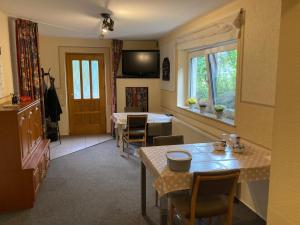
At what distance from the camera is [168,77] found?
5.45m

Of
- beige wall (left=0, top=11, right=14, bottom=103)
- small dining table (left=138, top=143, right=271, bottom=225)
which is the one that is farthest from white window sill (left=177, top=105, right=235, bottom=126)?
beige wall (left=0, top=11, right=14, bottom=103)

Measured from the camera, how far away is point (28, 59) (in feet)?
13.4

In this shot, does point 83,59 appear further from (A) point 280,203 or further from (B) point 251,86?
(A) point 280,203

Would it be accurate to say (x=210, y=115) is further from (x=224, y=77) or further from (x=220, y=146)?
(x=220, y=146)

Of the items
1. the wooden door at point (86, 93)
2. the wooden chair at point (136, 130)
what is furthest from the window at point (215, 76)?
the wooden door at point (86, 93)

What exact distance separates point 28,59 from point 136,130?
85.9 inches

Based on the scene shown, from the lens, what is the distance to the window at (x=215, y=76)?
11.4ft

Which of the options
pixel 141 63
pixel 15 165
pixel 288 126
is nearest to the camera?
pixel 288 126

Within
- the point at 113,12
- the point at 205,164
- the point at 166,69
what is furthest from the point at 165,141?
the point at 166,69

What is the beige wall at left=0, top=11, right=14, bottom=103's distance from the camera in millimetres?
3551

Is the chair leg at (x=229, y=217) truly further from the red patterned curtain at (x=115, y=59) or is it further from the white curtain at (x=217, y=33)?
the red patterned curtain at (x=115, y=59)

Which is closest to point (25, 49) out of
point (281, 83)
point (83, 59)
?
point (83, 59)

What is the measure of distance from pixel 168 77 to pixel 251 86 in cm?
284

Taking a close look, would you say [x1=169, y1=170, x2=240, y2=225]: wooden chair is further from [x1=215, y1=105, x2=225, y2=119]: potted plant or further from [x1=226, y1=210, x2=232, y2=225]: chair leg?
[x1=215, y1=105, x2=225, y2=119]: potted plant
